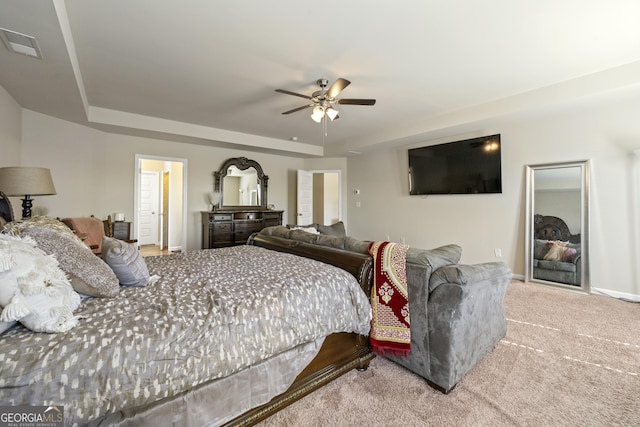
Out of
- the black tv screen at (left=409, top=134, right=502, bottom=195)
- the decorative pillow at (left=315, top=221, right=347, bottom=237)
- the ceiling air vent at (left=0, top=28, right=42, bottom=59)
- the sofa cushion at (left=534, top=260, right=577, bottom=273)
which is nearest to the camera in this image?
the ceiling air vent at (left=0, top=28, right=42, bottom=59)

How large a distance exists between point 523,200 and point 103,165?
22.7 ft

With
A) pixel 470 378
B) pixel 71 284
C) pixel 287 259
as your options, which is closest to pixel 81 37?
pixel 71 284

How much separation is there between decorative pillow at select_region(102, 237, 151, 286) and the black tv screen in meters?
4.89

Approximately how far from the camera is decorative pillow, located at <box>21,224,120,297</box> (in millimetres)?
1251

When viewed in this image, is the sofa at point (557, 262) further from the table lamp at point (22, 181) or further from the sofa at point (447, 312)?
the table lamp at point (22, 181)

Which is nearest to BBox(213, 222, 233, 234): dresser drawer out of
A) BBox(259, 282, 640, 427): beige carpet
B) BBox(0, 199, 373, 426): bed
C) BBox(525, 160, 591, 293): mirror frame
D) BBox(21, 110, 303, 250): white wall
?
BBox(21, 110, 303, 250): white wall

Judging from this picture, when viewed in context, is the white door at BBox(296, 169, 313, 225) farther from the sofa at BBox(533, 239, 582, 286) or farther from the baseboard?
the baseboard

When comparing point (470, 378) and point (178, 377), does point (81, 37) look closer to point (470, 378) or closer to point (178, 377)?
point (178, 377)

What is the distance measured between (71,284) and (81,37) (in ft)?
7.74

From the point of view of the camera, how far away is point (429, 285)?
1747 mm

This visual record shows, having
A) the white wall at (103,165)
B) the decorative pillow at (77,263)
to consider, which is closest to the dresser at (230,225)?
the white wall at (103,165)

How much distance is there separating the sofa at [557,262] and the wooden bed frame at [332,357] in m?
3.45

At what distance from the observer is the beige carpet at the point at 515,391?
150 cm

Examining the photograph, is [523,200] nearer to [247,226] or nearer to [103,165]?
[247,226]
